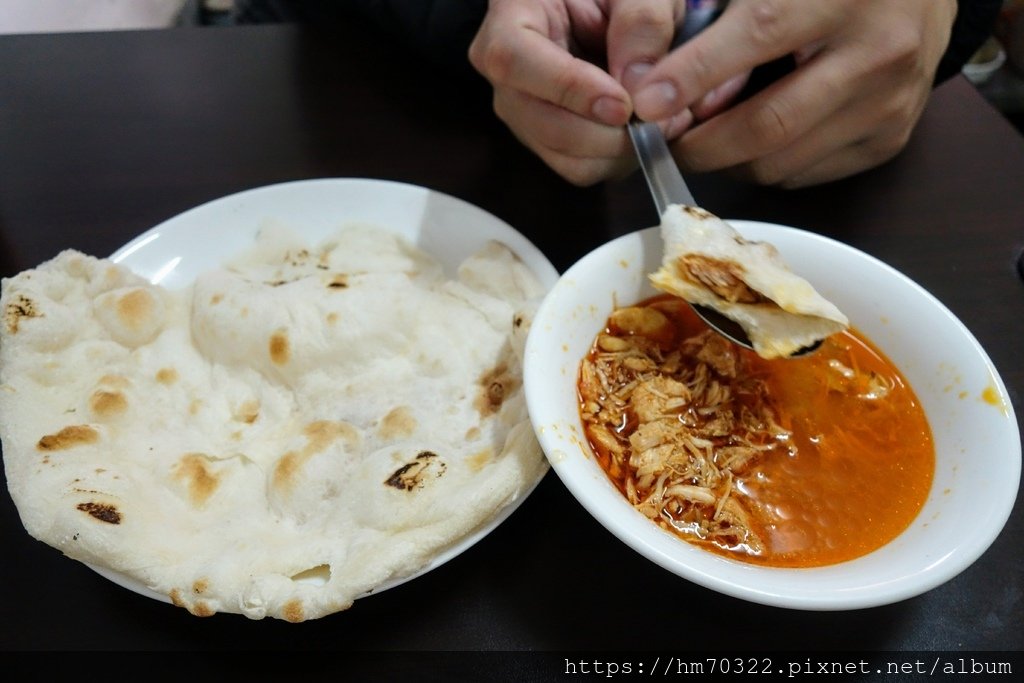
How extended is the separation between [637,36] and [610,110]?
217 millimetres

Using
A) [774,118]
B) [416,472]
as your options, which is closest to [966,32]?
[774,118]

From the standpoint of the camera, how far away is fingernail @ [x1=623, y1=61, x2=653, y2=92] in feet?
5.21

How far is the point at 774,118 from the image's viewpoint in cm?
156

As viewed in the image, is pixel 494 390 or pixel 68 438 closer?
pixel 68 438

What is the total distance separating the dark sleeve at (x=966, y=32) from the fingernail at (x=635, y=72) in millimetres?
1045

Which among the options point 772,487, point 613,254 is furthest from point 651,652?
point 613,254

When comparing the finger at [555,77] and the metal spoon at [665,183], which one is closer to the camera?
the metal spoon at [665,183]

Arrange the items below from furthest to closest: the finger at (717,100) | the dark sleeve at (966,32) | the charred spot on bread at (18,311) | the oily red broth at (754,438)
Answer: the dark sleeve at (966,32) → the finger at (717,100) → the charred spot on bread at (18,311) → the oily red broth at (754,438)

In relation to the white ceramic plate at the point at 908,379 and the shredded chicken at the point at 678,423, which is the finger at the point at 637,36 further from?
the shredded chicken at the point at 678,423

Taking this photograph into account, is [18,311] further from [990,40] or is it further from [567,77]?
[990,40]

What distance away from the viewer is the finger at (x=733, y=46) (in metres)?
1.42

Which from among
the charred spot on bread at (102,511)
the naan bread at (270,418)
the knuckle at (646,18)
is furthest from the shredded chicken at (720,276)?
A: the charred spot on bread at (102,511)

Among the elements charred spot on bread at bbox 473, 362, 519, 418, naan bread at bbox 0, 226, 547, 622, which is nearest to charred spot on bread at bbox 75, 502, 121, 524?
naan bread at bbox 0, 226, 547, 622

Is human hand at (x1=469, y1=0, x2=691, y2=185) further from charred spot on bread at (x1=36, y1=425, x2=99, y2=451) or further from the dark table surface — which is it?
charred spot on bread at (x1=36, y1=425, x2=99, y2=451)
